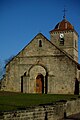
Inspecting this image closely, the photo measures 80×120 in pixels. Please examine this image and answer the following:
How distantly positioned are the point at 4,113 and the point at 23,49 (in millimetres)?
32145

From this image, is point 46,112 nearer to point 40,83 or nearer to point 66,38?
point 40,83

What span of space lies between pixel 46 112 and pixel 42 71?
27.2 m

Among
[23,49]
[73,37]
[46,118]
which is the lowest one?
[46,118]

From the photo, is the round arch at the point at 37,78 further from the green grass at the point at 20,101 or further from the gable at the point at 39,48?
the green grass at the point at 20,101

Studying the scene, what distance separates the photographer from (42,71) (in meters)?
40.8

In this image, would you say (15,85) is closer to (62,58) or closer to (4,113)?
(62,58)

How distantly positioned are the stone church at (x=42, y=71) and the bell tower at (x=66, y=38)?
849cm

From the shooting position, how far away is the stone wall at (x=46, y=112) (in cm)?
1106

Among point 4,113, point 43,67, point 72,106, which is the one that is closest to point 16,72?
point 43,67

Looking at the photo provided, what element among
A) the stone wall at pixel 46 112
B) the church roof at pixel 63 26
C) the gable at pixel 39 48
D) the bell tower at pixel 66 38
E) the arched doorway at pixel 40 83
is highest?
the church roof at pixel 63 26

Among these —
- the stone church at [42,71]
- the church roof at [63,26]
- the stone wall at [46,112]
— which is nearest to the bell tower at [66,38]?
the church roof at [63,26]

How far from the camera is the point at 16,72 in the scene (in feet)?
138

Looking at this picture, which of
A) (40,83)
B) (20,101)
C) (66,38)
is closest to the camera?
(20,101)

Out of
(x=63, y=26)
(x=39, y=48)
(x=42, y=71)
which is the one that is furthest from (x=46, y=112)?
(x=63, y=26)
